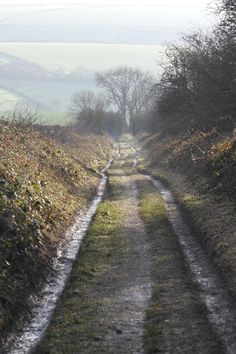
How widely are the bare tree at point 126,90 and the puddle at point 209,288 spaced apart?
12346 centimetres

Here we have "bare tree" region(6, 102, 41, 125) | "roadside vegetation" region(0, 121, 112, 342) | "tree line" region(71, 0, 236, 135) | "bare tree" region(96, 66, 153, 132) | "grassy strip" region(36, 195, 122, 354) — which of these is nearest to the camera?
"grassy strip" region(36, 195, 122, 354)

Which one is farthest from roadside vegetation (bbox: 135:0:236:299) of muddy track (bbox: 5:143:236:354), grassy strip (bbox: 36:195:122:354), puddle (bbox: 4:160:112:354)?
Result: puddle (bbox: 4:160:112:354)

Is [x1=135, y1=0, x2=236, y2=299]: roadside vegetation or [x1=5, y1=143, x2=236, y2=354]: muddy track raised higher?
[x1=135, y1=0, x2=236, y2=299]: roadside vegetation

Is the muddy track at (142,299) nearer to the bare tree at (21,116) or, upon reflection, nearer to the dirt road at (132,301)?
the dirt road at (132,301)

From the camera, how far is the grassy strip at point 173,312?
10.3 metres

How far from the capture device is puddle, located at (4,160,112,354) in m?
10.9

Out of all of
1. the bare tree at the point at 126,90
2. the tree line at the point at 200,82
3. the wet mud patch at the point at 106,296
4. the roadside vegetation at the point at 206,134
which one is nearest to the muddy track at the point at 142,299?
the wet mud patch at the point at 106,296

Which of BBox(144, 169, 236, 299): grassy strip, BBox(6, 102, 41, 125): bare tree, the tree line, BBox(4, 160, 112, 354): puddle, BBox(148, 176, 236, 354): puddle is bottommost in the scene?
BBox(4, 160, 112, 354): puddle

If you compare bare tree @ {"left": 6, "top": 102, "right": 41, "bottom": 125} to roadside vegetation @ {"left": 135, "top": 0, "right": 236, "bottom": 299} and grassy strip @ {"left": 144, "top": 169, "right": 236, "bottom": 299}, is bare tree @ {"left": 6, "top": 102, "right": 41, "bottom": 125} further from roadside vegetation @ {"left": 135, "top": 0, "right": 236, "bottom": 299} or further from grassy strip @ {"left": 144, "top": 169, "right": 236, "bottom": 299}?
grassy strip @ {"left": 144, "top": 169, "right": 236, "bottom": 299}

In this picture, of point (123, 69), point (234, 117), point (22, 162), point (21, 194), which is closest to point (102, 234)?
point (21, 194)

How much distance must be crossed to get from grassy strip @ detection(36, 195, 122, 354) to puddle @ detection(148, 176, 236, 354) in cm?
261

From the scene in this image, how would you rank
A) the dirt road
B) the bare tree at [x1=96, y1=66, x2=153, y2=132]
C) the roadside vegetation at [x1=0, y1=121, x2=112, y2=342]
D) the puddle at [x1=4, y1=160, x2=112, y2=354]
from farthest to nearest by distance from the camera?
the bare tree at [x1=96, y1=66, x2=153, y2=132], the roadside vegetation at [x1=0, y1=121, x2=112, y2=342], the puddle at [x1=4, y1=160, x2=112, y2=354], the dirt road

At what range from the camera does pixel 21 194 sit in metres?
18.8

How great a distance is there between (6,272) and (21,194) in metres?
5.79
